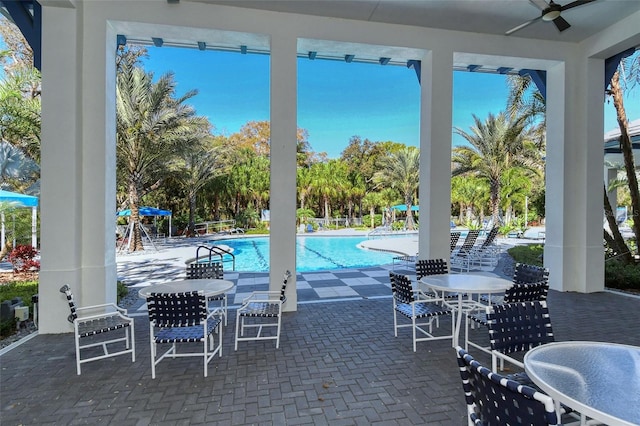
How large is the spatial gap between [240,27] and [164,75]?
10.3 meters

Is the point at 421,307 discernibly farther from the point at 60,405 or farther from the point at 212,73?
the point at 212,73

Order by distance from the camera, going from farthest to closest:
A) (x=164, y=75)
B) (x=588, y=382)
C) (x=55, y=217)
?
(x=164, y=75) → (x=55, y=217) → (x=588, y=382)

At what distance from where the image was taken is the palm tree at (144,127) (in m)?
13.1

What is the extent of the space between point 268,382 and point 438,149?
4692 millimetres

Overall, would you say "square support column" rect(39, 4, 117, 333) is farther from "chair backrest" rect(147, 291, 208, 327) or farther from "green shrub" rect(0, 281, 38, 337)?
"chair backrest" rect(147, 291, 208, 327)

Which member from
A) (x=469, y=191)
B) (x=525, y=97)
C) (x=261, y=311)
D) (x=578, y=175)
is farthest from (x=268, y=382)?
(x=469, y=191)

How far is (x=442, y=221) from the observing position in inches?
237

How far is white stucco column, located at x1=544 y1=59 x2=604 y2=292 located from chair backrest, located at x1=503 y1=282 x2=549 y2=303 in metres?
3.72

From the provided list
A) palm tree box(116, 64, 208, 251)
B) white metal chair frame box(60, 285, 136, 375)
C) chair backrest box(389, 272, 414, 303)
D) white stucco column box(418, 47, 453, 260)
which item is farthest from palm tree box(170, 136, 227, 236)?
chair backrest box(389, 272, 414, 303)

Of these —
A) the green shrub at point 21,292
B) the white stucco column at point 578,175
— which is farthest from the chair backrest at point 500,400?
the white stucco column at point 578,175

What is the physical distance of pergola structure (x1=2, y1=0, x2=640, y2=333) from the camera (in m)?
4.46

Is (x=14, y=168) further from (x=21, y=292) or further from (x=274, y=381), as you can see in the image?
(x=274, y=381)

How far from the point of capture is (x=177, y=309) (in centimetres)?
314

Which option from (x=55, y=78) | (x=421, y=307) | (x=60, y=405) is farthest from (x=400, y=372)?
(x=55, y=78)
